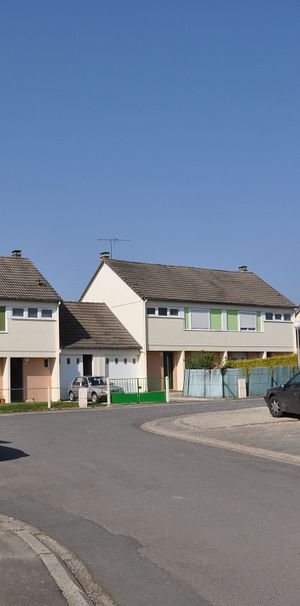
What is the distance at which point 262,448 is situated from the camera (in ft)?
56.0

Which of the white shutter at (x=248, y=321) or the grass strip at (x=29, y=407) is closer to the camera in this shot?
the grass strip at (x=29, y=407)

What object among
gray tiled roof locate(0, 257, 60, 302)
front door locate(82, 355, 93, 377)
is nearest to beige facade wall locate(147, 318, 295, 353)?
front door locate(82, 355, 93, 377)

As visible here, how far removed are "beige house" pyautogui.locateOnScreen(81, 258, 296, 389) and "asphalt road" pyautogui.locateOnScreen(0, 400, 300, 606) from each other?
33583mm

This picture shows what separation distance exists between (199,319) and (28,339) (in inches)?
521

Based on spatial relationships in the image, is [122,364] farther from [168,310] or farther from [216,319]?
[216,319]

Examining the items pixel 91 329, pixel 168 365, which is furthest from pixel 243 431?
pixel 168 365

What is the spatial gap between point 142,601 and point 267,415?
19.7 m

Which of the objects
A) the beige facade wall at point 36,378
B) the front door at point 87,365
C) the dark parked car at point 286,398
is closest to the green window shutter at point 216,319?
the front door at point 87,365

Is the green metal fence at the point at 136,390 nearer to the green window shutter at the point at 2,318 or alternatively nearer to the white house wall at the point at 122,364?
the white house wall at the point at 122,364

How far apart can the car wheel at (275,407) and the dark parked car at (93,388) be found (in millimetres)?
17631

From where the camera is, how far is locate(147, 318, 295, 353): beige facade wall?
5191 centimetres

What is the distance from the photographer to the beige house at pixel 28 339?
45.4m

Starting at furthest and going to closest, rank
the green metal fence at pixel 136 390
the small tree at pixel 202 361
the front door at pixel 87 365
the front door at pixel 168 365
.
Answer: the front door at pixel 168 365, the front door at pixel 87 365, the small tree at pixel 202 361, the green metal fence at pixel 136 390

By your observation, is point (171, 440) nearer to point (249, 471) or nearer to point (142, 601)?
point (249, 471)
